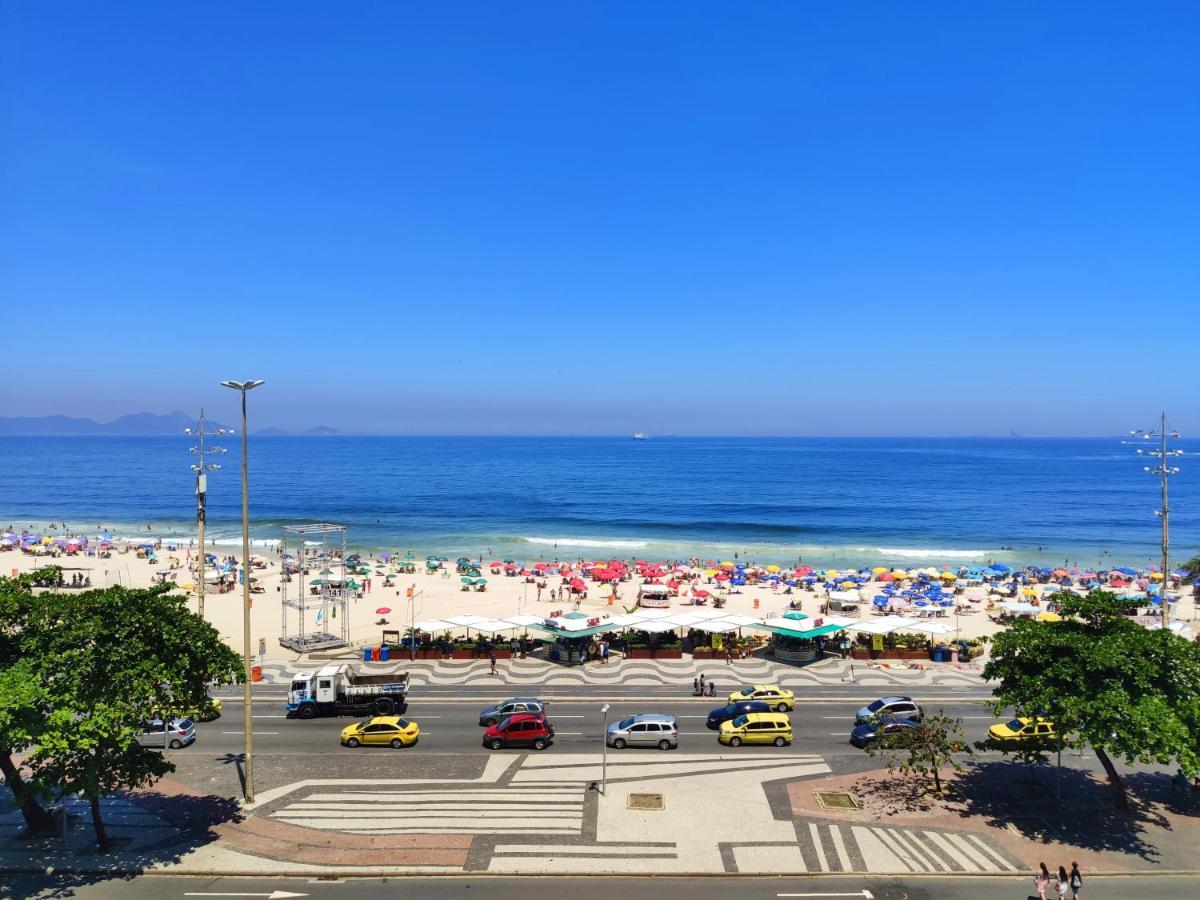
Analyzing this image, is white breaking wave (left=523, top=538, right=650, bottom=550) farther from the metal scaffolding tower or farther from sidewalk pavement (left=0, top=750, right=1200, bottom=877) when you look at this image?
sidewalk pavement (left=0, top=750, right=1200, bottom=877)

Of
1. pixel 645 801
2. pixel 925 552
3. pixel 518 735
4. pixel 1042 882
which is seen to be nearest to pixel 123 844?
pixel 518 735

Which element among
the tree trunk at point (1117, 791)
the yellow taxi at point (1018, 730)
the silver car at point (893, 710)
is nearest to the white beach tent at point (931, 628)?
the yellow taxi at point (1018, 730)

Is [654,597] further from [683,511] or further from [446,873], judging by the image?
[683,511]

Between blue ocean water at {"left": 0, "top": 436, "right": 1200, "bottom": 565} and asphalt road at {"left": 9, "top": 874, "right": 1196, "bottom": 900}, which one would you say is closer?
asphalt road at {"left": 9, "top": 874, "right": 1196, "bottom": 900}

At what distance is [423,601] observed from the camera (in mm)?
56406

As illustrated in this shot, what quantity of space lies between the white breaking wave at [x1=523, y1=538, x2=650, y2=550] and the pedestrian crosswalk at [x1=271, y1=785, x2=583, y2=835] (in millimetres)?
67861

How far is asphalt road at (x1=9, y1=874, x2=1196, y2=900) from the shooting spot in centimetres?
1697

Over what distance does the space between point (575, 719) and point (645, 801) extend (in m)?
8.54

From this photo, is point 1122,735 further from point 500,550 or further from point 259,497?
point 259,497

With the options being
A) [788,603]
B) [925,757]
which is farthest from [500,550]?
[925,757]

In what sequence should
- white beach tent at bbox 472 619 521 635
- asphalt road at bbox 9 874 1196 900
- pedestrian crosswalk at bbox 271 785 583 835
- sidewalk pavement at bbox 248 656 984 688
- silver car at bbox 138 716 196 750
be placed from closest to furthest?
asphalt road at bbox 9 874 1196 900 → pedestrian crosswalk at bbox 271 785 583 835 → silver car at bbox 138 716 196 750 → sidewalk pavement at bbox 248 656 984 688 → white beach tent at bbox 472 619 521 635

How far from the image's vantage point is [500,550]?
86875 mm

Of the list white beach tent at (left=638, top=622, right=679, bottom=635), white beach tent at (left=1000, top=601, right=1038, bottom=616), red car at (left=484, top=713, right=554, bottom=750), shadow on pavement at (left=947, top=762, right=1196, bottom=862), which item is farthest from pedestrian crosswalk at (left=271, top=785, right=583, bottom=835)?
white beach tent at (left=1000, top=601, right=1038, bottom=616)

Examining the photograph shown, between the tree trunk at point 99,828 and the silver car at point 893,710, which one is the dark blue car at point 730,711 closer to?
the silver car at point 893,710
